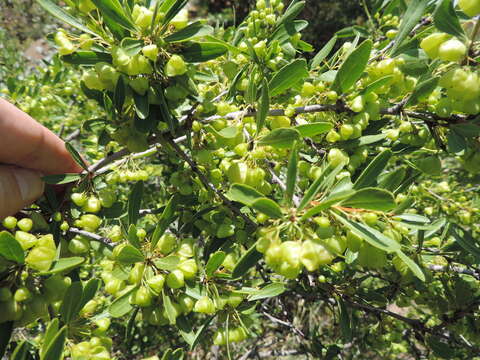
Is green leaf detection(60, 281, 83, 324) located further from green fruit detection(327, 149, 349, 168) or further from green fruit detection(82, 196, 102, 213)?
green fruit detection(327, 149, 349, 168)

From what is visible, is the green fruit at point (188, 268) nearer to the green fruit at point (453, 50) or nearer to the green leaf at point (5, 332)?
the green leaf at point (5, 332)

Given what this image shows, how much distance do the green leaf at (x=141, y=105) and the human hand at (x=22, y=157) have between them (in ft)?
2.33

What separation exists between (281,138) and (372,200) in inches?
14.0

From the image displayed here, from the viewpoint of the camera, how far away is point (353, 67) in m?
1.14

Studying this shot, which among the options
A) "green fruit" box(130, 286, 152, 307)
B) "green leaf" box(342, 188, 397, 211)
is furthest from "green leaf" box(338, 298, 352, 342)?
"green fruit" box(130, 286, 152, 307)

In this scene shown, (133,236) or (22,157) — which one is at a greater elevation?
(22,157)

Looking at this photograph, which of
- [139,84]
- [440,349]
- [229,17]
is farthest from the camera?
[229,17]

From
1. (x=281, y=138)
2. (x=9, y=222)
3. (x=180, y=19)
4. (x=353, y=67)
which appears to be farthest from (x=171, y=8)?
(x=9, y=222)

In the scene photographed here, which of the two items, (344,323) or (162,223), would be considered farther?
(344,323)

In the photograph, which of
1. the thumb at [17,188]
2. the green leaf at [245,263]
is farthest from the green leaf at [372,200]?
the thumb at [17,188]

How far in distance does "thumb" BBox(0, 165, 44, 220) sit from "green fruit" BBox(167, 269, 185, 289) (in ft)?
2.50

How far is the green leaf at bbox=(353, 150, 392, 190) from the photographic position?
1035mm

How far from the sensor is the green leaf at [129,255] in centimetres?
112

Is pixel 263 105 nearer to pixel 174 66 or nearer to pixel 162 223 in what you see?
pixel 174 66
